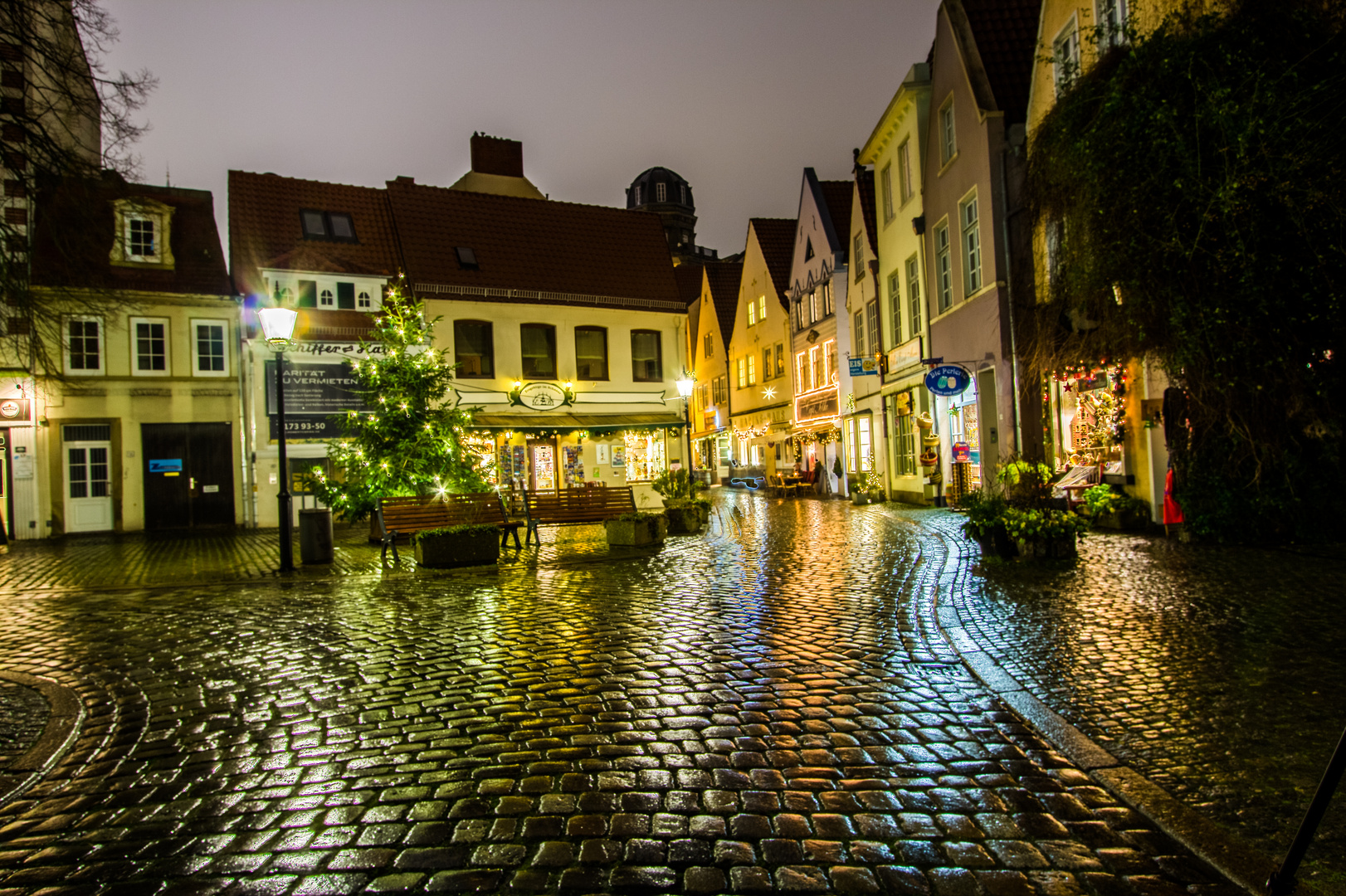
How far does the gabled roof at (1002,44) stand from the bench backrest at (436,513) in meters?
13.3

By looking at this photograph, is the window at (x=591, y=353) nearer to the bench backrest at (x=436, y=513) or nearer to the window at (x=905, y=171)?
the window at (x=905, y=171)

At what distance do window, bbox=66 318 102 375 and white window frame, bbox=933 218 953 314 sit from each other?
22446mm

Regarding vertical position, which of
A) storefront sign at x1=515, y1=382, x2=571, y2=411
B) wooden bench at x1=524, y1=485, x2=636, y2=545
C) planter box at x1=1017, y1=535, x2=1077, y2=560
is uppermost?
storefront sign at x1=515, y1=382, x2=571, y2=411

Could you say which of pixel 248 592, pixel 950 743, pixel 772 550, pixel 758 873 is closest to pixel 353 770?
pixel 758 873

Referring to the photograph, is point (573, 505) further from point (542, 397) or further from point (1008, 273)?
A: point (1008, 273)

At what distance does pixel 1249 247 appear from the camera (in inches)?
352

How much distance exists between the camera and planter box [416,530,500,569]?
11.7 meters

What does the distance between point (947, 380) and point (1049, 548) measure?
8.41 metres

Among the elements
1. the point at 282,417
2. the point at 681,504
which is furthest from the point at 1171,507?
the point at 282,417

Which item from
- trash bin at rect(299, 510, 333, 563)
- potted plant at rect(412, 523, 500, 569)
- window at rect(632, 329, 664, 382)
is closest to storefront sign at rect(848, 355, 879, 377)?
window at rect(632, 329, 664, 382)

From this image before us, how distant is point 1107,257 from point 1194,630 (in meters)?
5.68

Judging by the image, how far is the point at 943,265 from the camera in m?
21.1

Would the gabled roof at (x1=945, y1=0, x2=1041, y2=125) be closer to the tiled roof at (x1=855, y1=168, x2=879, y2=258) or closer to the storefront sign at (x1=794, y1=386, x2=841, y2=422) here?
the tiled roof at (x1=855, y1=168, x2=879, y2=258)

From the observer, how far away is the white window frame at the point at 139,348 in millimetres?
23219
